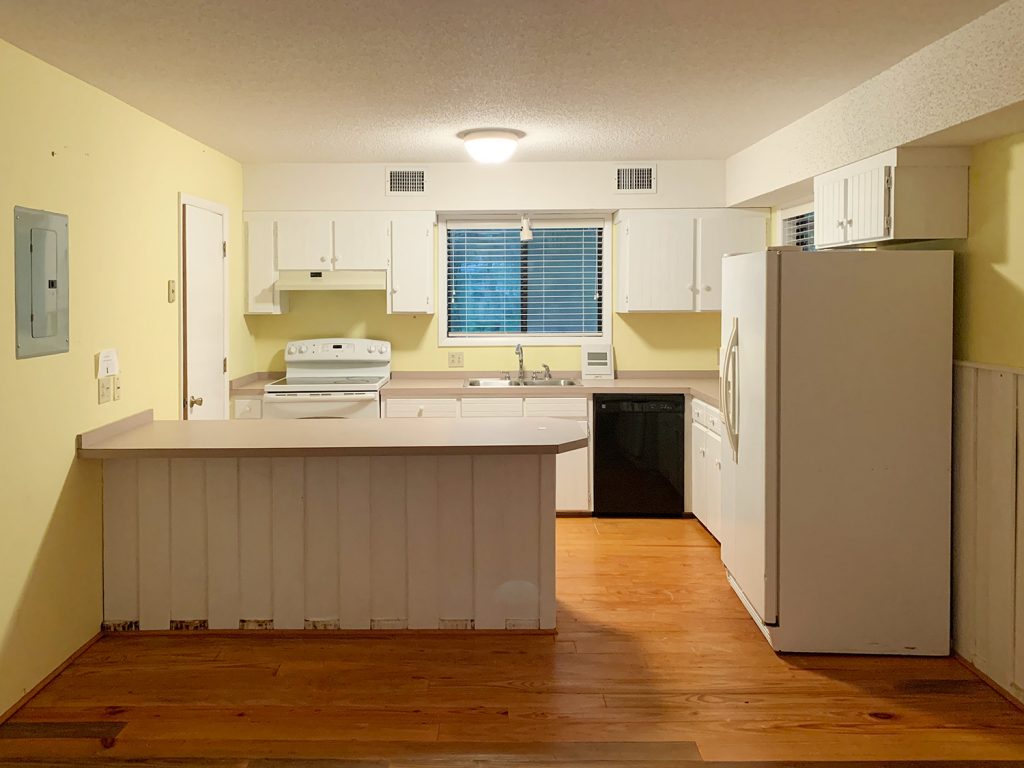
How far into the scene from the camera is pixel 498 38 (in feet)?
10.3

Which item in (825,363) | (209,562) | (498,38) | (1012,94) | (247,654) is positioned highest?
(498,38)

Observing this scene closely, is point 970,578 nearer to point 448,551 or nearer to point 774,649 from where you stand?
point 774,649

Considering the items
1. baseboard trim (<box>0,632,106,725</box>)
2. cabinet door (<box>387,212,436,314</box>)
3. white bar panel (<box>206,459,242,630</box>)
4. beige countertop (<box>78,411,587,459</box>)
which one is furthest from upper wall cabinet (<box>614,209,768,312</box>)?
baseboard trim (<box>0,632,106,725</box>)

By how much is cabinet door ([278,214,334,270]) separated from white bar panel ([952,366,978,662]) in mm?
3799

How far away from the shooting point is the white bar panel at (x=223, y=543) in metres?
3.81

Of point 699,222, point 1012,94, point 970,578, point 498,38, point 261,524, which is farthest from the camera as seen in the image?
point 699,222

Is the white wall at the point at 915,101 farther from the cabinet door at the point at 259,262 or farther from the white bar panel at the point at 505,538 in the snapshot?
the cabinet door at the point at 259,262

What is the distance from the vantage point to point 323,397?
18.5ft

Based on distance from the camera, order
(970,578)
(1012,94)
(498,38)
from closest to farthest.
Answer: (1012,94) < (498,38) < (970,578)

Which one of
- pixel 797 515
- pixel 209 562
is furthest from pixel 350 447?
pixel 797 515

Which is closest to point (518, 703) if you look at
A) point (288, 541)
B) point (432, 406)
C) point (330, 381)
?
point (288, 541)

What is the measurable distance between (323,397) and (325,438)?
195 cm

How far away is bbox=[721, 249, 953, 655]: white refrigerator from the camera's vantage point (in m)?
3.55

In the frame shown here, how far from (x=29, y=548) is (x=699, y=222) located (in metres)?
4.27
